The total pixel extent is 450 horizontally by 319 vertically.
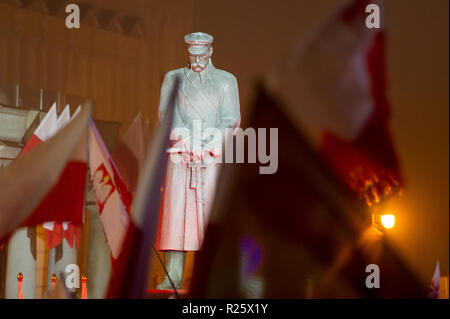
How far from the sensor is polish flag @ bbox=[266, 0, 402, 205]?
271 cm

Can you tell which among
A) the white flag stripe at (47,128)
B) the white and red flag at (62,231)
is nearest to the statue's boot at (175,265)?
the white flag stripe at (47,128)

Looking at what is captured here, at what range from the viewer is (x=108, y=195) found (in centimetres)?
630

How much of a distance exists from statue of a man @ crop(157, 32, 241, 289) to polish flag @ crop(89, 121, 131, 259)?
358mm

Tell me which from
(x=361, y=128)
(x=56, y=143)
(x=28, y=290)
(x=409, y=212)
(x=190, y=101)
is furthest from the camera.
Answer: (x=28, y=290)

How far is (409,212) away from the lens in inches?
339

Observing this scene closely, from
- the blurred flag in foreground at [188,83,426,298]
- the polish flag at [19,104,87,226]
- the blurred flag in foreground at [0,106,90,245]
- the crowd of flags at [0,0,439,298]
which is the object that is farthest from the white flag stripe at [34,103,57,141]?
the blurred flag in foreground at [188,83,426,298]

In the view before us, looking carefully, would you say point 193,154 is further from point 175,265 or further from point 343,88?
point 343,88

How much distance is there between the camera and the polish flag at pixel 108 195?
6.15 metres

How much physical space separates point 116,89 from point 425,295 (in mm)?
7985

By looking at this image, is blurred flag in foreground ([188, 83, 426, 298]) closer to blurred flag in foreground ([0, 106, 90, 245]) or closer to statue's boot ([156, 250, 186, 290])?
blurred flag in foreground ([0, 106, 90, 245])

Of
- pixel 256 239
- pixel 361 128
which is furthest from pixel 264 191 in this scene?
pixel 361 128

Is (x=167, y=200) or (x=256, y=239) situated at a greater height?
(x=167, y=200)

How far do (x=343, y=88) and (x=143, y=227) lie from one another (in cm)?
88

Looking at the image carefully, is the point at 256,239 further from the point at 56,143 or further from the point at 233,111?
the point at 233,111
